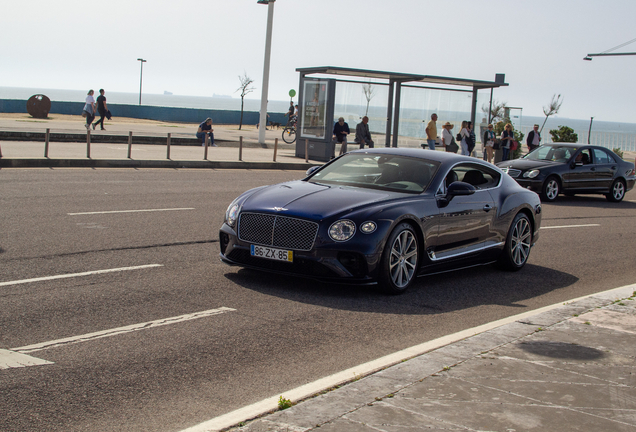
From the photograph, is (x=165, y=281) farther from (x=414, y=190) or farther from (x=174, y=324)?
(x=414, y=190)

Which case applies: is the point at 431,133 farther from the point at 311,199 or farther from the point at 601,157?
the point at 311,199

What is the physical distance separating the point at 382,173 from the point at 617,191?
1385 centimetres

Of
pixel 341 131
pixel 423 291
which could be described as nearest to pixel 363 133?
pixel 341 131

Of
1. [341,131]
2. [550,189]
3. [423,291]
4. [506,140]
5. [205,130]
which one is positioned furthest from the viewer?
[205,130]

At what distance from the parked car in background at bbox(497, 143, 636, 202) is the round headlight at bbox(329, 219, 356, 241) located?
12.5 metres

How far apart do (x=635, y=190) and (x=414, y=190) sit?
19.8 m

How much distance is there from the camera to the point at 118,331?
5543mm

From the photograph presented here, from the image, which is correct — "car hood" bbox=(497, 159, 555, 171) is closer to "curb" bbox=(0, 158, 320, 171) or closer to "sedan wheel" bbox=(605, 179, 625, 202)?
"sedan wheel" bbox=(605, 179, 625, 202)

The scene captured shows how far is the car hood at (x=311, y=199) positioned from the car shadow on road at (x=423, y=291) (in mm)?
769

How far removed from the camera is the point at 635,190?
25016mm

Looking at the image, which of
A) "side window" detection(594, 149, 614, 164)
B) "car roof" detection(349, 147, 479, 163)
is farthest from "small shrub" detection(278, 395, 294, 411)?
"side window" detection(594, 149, 614, 164)

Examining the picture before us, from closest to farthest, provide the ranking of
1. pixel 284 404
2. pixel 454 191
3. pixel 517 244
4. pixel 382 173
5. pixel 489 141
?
pixel 284 404 → pixel 454 191 → pixel 382 173 → pixel 517 244 → pixel 489 141

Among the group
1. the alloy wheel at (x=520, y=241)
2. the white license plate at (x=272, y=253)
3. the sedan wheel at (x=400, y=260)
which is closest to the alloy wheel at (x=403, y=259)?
the sedan wheel at (x=400, y=260)

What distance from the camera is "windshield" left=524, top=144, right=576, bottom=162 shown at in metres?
19.3
